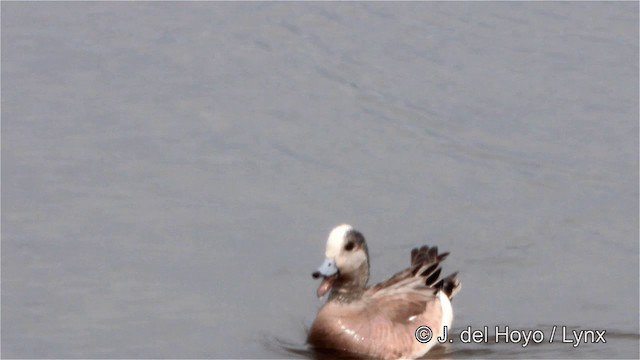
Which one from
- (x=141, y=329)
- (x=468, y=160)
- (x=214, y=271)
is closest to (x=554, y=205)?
(x=468, y=160)

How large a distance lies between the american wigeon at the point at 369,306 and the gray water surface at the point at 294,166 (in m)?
0.30

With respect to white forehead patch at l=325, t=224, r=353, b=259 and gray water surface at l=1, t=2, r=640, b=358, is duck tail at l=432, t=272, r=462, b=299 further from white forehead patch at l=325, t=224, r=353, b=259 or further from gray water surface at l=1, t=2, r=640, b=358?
white forehead patch at l=325, t=224, r=353, b=259

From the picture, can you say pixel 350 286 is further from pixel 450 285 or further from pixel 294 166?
pixel 294 166

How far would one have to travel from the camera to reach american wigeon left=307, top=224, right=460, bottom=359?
14930mm

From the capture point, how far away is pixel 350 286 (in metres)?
15.3

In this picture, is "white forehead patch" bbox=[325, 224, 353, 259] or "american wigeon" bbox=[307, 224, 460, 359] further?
"american wigeon" bbox=[307, 224, 460, 359]

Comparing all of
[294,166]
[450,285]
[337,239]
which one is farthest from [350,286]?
[294,166]

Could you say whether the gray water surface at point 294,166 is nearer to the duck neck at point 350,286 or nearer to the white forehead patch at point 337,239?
the duck neck at point 350,286

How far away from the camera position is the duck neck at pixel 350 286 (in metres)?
15.2

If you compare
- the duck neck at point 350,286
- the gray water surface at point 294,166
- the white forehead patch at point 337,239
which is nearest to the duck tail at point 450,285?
the gray water surface at point 294,166

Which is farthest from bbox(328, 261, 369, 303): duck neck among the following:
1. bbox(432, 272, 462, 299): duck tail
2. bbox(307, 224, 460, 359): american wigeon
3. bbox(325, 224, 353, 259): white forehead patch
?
bbox(432, 272, 462, 299): duck tail

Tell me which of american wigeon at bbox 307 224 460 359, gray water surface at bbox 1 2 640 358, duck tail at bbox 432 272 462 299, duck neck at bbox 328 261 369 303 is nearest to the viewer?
american wigeon at bbox 307 224 460 359

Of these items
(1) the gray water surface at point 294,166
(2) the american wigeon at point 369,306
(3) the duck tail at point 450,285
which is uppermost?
(1) the gray water surface at point 294,166

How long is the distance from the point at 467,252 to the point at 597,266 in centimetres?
138
